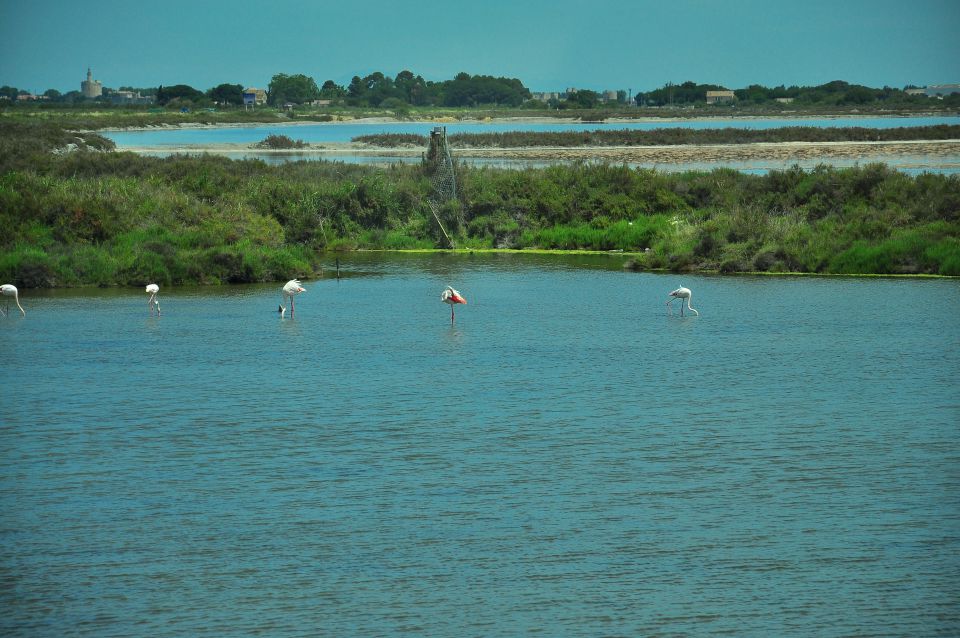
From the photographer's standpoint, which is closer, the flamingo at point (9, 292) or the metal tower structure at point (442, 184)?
the flamingo at point (9, 292)

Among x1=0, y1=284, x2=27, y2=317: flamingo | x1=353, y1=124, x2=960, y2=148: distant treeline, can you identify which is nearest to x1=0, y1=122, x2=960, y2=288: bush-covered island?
x1=0, y1=284, x2=27, y2=317: flamingo

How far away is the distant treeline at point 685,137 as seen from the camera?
11469 centimetres

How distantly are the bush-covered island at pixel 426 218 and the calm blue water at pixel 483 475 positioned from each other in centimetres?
759

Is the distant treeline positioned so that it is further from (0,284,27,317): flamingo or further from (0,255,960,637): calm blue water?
(0,284,27,317): flamingo

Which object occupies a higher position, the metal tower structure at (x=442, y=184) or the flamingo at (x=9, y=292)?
the metal tower structure at (x=442, y=184)

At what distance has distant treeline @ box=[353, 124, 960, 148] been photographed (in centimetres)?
11469

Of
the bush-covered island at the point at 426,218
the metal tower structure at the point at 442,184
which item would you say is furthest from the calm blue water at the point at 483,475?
the metal tower structure at the point at 442,184

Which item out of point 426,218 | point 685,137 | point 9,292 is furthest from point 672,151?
point 9,292

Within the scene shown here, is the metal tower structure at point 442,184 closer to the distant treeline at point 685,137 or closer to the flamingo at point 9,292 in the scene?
the flamingo at point 9,292

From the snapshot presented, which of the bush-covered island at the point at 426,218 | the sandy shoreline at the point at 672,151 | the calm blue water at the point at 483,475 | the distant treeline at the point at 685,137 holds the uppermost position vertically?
the distant treeline at the point at 685,137

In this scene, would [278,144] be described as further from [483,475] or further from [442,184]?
[483,475]

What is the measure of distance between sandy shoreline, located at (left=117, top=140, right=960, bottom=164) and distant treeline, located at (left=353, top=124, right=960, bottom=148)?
357 centimetres

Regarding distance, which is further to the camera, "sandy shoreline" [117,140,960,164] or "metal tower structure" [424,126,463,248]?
"sandy shoreline" [117,140,960,164]

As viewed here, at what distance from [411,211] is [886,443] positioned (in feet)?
113
